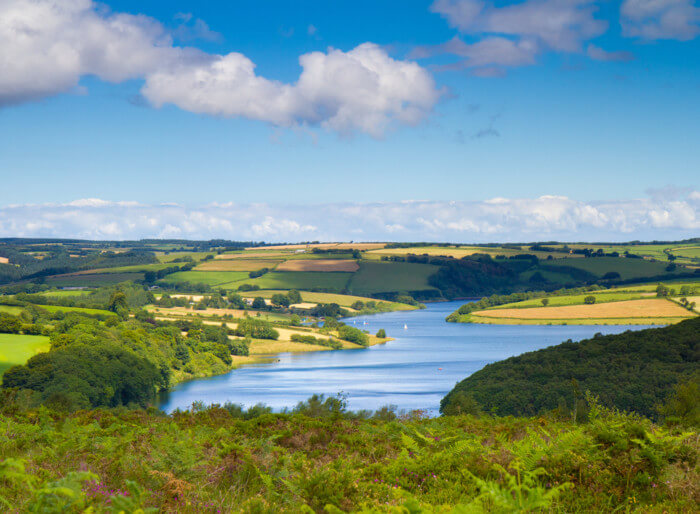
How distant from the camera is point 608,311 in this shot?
14475 cm

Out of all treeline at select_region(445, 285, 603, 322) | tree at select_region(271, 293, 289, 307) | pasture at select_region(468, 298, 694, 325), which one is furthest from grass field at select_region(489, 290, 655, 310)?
tree at select_region(271, 293, 289, 307)

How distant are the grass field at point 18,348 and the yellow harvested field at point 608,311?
382 feet

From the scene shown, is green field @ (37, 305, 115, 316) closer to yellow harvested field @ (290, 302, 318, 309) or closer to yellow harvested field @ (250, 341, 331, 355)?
yellow harvested field @ (250, 341, 331, 355)

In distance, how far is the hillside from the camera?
56.5 m

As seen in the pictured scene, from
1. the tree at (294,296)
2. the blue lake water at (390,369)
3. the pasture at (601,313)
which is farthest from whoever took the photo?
the tree at (294,296)

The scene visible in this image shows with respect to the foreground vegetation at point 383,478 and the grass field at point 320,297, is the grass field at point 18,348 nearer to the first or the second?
the foreground vegetation at point 383,478

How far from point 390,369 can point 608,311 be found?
6776 cm

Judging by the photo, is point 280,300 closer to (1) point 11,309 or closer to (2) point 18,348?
(1) point 11,309

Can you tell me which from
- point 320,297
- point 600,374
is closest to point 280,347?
point 320,297

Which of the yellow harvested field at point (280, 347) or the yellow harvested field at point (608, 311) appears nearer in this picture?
the yellow harvested field at point (280, 347)

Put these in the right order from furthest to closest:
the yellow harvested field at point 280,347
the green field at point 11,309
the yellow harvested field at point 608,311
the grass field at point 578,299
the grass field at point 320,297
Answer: the grass field at point 320,297 < the grass field at point 578,299 < the yellow harvested field at point 608,311 < the yellow harvested field at point 280,347 < the green field at point 11,309

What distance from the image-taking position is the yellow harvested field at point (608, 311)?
13375 centimetres

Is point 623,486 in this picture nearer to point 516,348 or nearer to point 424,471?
point 424,471

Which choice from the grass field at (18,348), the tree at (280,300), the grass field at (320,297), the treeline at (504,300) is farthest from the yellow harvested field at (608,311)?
the grass field at (18,348)
